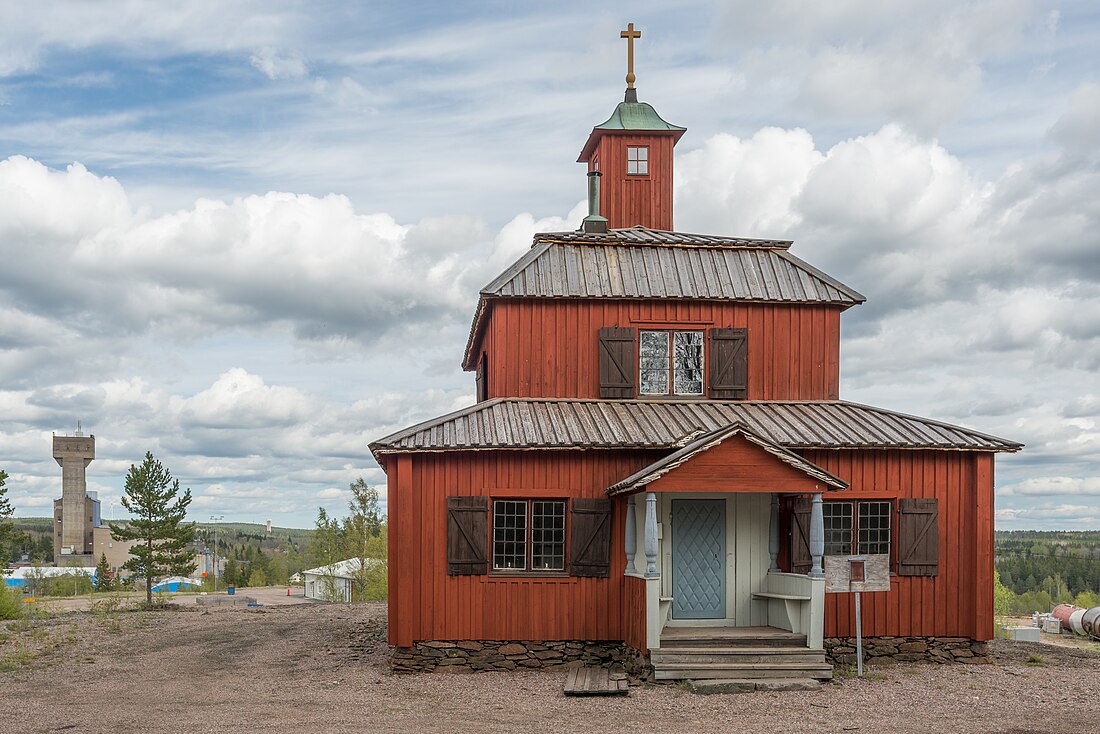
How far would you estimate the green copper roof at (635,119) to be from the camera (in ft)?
72.6

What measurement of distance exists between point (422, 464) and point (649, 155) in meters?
9.39

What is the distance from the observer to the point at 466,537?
1627cm

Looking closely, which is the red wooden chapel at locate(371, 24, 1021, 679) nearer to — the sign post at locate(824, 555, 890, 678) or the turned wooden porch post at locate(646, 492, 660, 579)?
the turned wooden porch post at locate(646, 492, 660, 579)

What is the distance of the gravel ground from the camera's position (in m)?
12.1

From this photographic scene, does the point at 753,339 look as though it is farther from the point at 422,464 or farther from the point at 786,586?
the point at 422,464

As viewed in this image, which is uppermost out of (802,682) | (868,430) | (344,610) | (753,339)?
(753,339)

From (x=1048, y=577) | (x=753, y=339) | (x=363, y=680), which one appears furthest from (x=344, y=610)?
(x=1048, y=577)

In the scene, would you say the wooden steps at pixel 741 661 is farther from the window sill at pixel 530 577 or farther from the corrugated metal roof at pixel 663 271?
the corrugated metal roof at pixel 663 271

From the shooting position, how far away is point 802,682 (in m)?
Result: 14.4

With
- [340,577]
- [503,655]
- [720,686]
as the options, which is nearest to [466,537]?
[503,655]

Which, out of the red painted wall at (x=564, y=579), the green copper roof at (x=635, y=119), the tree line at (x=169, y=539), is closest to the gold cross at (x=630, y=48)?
the green copper roof at (x=635, y=119)

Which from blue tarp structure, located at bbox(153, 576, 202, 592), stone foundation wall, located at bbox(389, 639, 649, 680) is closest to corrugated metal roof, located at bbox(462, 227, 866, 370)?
stone foundation wall, located at bbox(389, 639, 649, 680)

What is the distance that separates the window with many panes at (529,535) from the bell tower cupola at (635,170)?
7.59 metres

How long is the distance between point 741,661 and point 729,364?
5.59 meters
